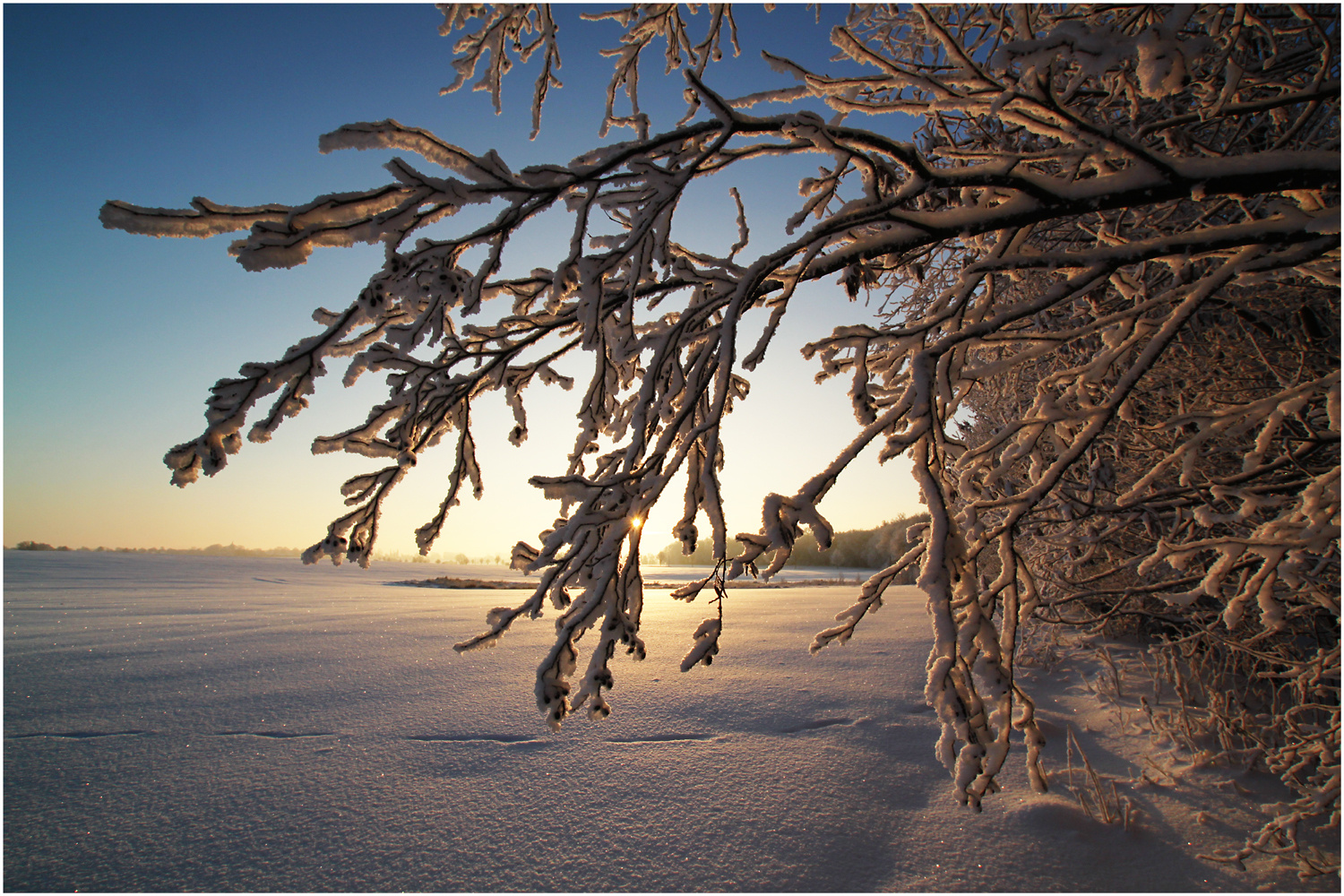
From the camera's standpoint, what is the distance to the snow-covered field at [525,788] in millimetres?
1165

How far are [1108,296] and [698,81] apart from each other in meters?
2.54

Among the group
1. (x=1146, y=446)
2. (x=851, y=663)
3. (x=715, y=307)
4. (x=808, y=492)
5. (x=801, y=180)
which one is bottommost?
(x=851, y=663)

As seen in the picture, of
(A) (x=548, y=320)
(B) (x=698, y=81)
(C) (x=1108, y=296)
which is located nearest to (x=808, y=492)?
(B) (x=698, y=81)

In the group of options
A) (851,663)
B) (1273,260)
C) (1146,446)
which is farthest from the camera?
(851,663)

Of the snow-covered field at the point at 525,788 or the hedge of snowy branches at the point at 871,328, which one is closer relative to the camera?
the hedge of snowy branches at the point at 871,328

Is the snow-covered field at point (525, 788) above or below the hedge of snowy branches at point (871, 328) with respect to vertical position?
below

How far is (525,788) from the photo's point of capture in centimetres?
144

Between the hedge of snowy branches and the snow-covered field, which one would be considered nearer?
the hedge of snowy branches

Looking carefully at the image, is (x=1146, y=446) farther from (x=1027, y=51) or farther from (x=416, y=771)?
(x=416, y=771)

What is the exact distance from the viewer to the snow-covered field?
117 cm

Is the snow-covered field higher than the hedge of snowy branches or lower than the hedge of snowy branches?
lower

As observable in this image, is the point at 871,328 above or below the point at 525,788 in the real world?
above

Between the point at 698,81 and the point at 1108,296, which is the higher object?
the point at 1108,296

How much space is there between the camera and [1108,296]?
248cm
